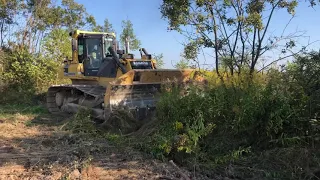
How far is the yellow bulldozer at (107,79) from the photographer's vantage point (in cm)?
827

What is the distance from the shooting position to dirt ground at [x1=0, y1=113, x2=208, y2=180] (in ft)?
15.0

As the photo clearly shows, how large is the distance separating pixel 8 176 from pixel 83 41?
275 inches

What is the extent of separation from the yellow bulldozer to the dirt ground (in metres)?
1.60

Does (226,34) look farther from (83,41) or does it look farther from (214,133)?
(83,41)

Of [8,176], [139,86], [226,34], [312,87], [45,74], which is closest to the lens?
[8,176]

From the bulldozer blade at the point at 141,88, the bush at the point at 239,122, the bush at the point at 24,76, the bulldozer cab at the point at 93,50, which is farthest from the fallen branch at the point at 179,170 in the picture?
the bush at the point at 24,76

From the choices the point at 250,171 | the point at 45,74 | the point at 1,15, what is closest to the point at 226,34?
the point at 250,171

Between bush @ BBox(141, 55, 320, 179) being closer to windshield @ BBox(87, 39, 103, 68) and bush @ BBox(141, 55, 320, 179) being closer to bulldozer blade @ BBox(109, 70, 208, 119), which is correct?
bulldozer blade @ BBox(109, 70, 208, 119)

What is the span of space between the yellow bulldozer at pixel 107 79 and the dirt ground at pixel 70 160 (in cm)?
160

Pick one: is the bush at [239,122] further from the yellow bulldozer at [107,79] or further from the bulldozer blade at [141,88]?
the yellow bulldozer at [107,79]

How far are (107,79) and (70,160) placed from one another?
5253 millimetres

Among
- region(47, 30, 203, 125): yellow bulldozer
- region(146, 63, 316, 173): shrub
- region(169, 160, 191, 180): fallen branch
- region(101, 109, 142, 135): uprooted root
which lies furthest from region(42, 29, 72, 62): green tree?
region(169, 160, 191, 180): fallen branch

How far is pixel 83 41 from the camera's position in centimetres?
1098

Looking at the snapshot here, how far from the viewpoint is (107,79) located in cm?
1016
